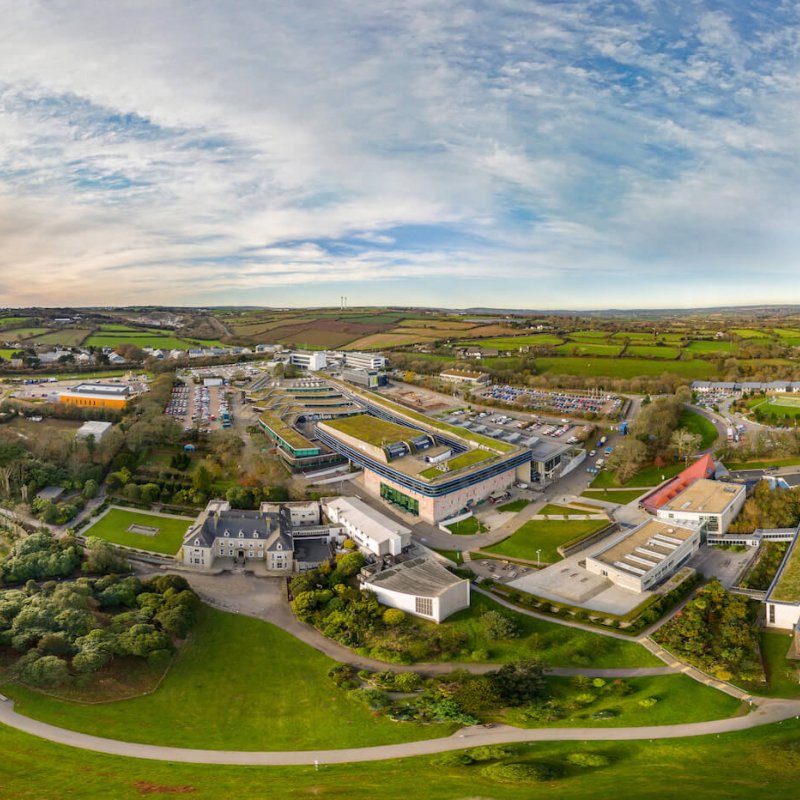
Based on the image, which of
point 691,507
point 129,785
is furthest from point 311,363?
point 129,785

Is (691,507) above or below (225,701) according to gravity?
above

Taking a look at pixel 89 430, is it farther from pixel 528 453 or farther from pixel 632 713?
pixel 632 713

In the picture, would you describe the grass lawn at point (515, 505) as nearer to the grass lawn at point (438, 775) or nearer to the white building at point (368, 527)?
the white building at point (368, 527)

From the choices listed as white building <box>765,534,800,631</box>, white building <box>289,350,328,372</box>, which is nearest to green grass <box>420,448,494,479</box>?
white building <box>765,534,800,631</box>

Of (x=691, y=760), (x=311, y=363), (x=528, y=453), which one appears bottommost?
(x=691, y=760)

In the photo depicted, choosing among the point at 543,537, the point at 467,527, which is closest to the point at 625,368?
the point at 543,537

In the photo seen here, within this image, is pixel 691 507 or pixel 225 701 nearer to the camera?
pixel 225 701

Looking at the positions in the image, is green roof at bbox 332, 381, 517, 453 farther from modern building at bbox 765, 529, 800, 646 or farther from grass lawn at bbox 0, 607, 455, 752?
grass lawn at bbox 0, 607, 455, 752
